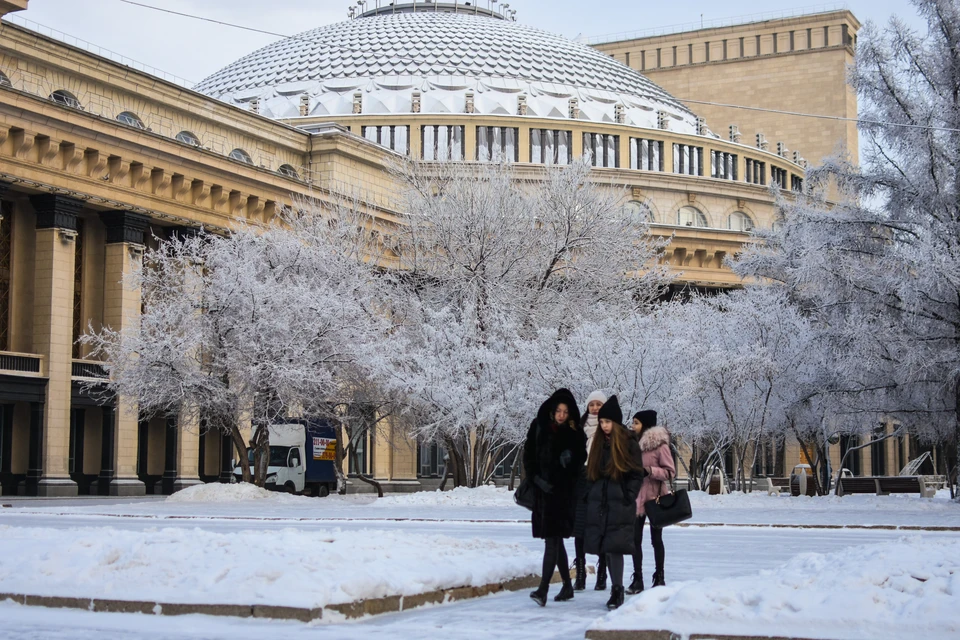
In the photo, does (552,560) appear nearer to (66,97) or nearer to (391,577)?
(391,577)

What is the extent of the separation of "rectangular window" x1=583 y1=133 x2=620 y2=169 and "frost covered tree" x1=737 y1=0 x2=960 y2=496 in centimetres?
4804

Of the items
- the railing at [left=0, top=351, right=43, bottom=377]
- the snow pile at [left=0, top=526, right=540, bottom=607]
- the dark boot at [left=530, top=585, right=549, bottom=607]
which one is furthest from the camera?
the railing at [left=0, top=351, right=43, bottom=377]

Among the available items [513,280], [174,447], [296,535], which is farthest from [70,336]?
[296,535]

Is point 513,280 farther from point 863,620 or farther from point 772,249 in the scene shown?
point 863,620

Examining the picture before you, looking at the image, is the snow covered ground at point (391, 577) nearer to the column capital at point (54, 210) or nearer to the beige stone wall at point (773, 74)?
the column capital at point (54, 210)

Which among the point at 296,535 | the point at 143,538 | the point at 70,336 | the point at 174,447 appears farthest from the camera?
the point at 174,447

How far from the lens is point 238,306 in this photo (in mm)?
35562

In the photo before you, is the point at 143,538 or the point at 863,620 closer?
the point at 863,620

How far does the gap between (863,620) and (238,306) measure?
2921 centimetres

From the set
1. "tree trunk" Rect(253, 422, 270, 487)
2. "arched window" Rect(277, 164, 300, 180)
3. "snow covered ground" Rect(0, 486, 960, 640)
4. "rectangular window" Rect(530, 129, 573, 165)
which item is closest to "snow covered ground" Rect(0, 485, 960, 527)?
"tree trunk" Rect(253, 422, 270, 487)

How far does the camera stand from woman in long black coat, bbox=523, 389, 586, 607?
1112 cm

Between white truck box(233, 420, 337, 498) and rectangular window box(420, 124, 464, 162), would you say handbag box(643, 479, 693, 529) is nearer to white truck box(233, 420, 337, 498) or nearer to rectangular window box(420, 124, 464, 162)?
white truck box(233, 420, 337, 498)

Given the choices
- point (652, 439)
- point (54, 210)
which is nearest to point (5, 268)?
point (54, 210)

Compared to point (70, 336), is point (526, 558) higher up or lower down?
lower down
